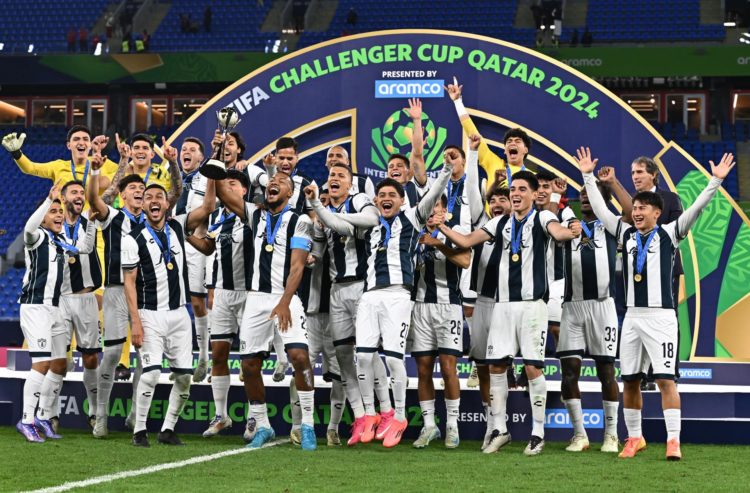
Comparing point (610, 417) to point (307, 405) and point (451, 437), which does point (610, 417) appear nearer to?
point (451, 437)

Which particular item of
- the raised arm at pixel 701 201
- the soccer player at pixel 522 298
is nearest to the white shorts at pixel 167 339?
the soccer player at pixel 522 298

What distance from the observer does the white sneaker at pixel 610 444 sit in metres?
8.55

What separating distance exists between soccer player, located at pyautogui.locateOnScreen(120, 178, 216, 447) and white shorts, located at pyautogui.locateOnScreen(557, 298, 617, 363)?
2.86 metres

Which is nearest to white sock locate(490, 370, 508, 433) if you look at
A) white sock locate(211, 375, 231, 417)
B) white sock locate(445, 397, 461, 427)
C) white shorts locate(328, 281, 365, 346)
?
white sock locate(445, 397, 461, 427)

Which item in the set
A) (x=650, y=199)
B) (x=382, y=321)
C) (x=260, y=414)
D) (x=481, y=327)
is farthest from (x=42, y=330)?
(x=650, y=199)

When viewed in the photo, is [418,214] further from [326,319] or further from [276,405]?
[276,405]

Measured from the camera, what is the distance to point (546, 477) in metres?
7.06

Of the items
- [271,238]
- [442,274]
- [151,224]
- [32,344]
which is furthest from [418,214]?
[32,344]

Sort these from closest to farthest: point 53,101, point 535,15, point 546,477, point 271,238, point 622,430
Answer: point 546,477
point 271,238
point 622,430
point 535,15
point 53,101

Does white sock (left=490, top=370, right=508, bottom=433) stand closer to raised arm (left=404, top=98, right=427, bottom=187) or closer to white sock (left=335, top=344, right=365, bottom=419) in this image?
white sock (left=335, top=344, right=365, bottom=419)

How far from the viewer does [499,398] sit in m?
8.45

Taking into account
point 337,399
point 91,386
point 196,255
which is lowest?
point 337,399

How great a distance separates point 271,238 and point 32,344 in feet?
6.83

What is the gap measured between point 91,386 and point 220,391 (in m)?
1.09
